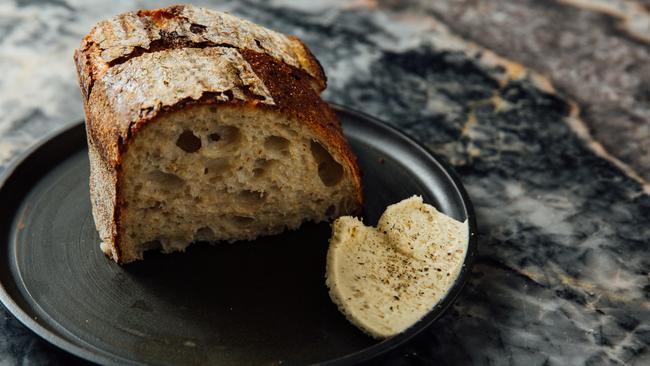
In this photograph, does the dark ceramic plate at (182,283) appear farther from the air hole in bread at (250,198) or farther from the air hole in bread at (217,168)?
the air hole in bread at (217,168)

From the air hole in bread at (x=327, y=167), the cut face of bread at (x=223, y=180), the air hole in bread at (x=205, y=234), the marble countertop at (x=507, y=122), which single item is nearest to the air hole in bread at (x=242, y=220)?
the cut face of bread at (x=223, y=180)

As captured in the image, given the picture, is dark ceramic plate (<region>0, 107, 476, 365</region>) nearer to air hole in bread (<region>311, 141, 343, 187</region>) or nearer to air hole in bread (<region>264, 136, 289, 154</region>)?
air hole in bread (<region>311, 141, 343, 187</region>)

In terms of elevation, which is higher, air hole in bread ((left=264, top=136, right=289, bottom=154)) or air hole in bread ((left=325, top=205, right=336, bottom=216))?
air hole in bread ((left=264, top=136, right=289, bottom=154))

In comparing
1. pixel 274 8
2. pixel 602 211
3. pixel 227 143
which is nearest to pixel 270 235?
pixel 227 143

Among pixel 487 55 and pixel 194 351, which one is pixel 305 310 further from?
pixel 487 55

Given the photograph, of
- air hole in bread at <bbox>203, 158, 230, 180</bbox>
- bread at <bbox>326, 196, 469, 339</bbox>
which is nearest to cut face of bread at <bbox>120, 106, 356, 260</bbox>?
air hole in bread at <bbox>203, 158, 230, 180</bbox>

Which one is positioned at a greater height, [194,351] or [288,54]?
Result: [288,54]
